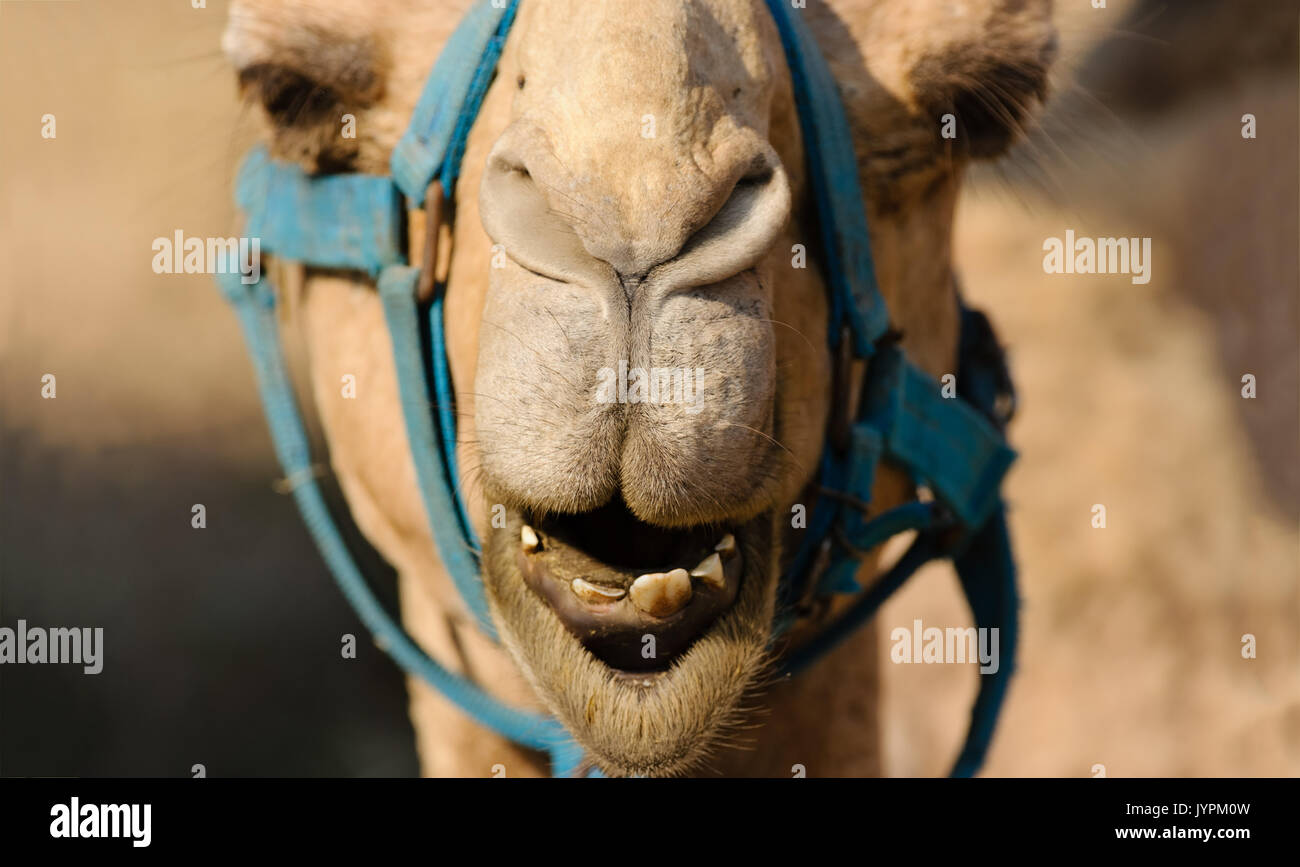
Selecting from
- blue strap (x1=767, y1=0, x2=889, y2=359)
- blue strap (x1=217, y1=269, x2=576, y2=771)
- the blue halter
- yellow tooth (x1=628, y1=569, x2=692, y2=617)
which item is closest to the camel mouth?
yellow tooth (x1=628, y1=569, x2=692, y2=617)

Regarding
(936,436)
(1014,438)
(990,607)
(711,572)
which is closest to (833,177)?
(936,436)

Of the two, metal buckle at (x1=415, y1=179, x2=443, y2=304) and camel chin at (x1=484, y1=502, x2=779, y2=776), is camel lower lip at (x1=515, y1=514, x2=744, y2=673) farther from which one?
metal buckle at (x1=415, y1=179, x2=443, y2=304)

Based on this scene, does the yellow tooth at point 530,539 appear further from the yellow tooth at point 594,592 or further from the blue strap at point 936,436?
the blue strap at point 936,436

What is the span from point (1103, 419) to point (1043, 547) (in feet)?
1.34

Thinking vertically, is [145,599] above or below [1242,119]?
below

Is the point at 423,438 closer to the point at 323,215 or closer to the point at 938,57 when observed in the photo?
the point at 323,215

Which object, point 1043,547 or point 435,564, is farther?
point 1043,547

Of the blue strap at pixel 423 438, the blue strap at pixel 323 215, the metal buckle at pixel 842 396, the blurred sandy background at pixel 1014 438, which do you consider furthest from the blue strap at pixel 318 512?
the blurred sandy background at pixel 1014 438

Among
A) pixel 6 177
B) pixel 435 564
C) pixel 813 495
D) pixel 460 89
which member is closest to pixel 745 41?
pixel 460 89

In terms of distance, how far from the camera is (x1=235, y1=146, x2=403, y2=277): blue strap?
180cm

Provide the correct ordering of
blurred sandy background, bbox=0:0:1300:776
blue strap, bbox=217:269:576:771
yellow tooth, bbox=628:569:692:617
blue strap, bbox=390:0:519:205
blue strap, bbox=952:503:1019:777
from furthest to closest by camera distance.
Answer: blurred sandy background, bbox=0:0:1300:776, blue strap, bbox=952:503:1019:777, blue strap, bbox=217:269:576:771, blue strap, bbox=390:0:519:205, yellow tooth, bbox=628:569:692:617

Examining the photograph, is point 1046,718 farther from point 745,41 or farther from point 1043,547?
point 745,41

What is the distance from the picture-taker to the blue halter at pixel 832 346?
5.68ft
